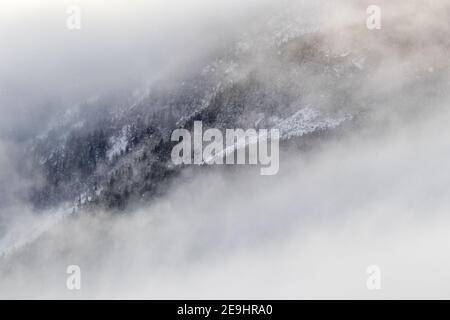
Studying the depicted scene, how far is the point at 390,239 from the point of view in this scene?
179500 millimetres

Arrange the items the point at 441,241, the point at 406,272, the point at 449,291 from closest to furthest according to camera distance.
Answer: the point at 449,291 → the point at 406,272 → the point at 441,241

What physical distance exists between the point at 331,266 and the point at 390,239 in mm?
23380

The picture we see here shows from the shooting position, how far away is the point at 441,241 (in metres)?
159

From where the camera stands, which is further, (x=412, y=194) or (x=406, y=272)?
(x=412, y=194)

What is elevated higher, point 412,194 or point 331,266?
point 412,194

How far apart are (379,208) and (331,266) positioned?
34.9 m

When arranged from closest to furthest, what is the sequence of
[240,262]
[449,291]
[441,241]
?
1. [449,291]
2. [441,241]
3. [240,262]
